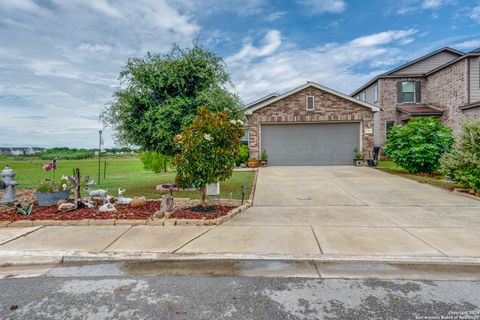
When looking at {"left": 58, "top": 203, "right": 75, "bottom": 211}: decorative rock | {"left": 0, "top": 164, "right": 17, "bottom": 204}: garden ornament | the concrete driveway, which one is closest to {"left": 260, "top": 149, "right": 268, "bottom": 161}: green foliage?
the concrete driveway

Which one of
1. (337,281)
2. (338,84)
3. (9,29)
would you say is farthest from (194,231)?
(338,84)

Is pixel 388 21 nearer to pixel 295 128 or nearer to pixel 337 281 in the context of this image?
pixel 295 128

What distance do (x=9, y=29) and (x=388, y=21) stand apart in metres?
16.6

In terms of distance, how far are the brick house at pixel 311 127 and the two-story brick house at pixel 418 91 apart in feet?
15.8

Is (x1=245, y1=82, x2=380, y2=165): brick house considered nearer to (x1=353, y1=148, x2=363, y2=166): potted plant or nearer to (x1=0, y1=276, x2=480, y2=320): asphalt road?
(x1=353, y1=148, x2=363, y2=166): potted plant

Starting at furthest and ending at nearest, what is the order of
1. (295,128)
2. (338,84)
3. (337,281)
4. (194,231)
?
(338,84), (295,128), (194,231), (337,281)

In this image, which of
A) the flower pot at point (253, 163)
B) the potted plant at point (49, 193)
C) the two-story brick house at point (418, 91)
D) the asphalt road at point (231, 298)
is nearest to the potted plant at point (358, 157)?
the two-story brick house at point (418, 91)

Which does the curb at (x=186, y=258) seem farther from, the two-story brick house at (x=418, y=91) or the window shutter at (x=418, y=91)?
the window shutter at (x=418, y=91)

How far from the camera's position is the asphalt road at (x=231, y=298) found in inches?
91.7

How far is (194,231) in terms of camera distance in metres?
4.48

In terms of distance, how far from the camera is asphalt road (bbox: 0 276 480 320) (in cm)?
233

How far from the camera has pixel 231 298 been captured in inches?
102

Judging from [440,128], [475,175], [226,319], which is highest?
[440,128]

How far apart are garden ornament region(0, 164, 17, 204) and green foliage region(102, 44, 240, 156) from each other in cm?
299
